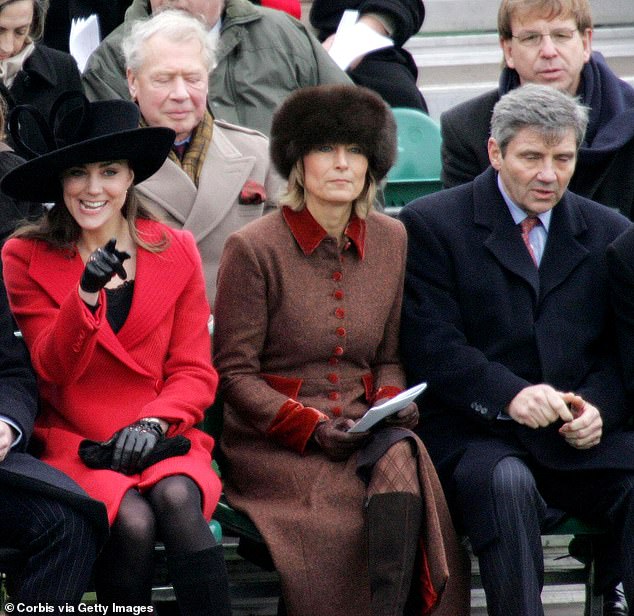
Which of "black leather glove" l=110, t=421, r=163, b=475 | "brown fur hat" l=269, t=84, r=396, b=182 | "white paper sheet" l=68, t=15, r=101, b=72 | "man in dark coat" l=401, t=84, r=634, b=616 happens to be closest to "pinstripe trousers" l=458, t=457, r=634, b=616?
"man in dark coat" l=401, t=84, r=634, b=616

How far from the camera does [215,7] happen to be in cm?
625

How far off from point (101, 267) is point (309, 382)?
2.96 ft

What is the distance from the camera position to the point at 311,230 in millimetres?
4961

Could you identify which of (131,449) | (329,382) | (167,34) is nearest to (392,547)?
(329,382)

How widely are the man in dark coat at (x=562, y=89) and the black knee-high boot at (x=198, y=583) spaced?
2.12 metres

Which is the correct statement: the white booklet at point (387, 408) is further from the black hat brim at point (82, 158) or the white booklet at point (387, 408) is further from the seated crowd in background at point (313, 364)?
the black hat brim at point (82, 158)

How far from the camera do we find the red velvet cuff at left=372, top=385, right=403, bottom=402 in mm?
4898

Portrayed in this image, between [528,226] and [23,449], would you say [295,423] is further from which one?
[528,226]

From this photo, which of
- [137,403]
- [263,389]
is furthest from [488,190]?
[137,403]

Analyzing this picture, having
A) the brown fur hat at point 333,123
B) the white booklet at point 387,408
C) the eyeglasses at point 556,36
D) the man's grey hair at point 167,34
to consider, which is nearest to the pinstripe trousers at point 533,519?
the white booklet at point 387,408

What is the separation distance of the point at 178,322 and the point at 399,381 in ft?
2.42

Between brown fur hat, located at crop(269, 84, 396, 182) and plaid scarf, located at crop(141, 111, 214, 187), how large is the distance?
64 cm

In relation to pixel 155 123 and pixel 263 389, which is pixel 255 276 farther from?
pixel 155 123

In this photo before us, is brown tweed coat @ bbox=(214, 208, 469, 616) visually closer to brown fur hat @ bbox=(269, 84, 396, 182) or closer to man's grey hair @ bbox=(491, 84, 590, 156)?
brown fur hat @ bbox=(269, 84, 396, 182)
